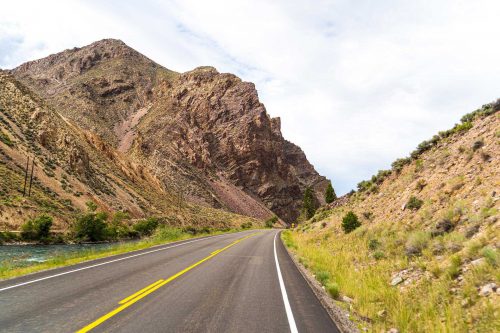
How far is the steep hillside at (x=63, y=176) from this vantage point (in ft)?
140

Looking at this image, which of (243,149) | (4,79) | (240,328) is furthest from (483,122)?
(243,149)

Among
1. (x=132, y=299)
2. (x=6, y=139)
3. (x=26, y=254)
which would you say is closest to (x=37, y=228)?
(x=26, y=254)

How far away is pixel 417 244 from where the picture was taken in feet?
34.8

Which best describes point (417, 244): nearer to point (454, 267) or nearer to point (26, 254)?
point (454, 267)

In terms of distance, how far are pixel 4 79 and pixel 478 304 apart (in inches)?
3394

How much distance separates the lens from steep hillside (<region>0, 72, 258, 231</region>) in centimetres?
4256

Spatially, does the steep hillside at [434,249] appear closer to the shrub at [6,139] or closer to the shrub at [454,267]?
the shrub at [454,267]

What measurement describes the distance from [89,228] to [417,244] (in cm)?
3920

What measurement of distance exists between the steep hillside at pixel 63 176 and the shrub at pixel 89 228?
7.00 feet

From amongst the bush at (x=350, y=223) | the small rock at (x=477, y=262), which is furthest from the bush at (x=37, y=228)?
the small rock at (x=477, y=262)

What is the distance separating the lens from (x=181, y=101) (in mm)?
128500

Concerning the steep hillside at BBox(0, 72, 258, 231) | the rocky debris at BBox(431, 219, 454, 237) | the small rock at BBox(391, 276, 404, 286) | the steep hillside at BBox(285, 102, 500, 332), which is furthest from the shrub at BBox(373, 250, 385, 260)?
the steep hillside at BBox(0, 72, 258, 231)

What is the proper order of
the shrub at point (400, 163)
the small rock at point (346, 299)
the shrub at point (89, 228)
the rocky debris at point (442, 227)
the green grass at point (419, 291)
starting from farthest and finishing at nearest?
1. the shrub at point (89, 228)
2. the shrub at point (400, 163)
3. the rocky debris at point (442, 227)
4. the small rock at point (346, 299)
5. the green grass at point (419, 291)

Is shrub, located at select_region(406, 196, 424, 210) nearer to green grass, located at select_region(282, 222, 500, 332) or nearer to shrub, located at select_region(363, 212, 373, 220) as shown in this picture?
green grass, located at select_region(282, 222, 500, 332)
